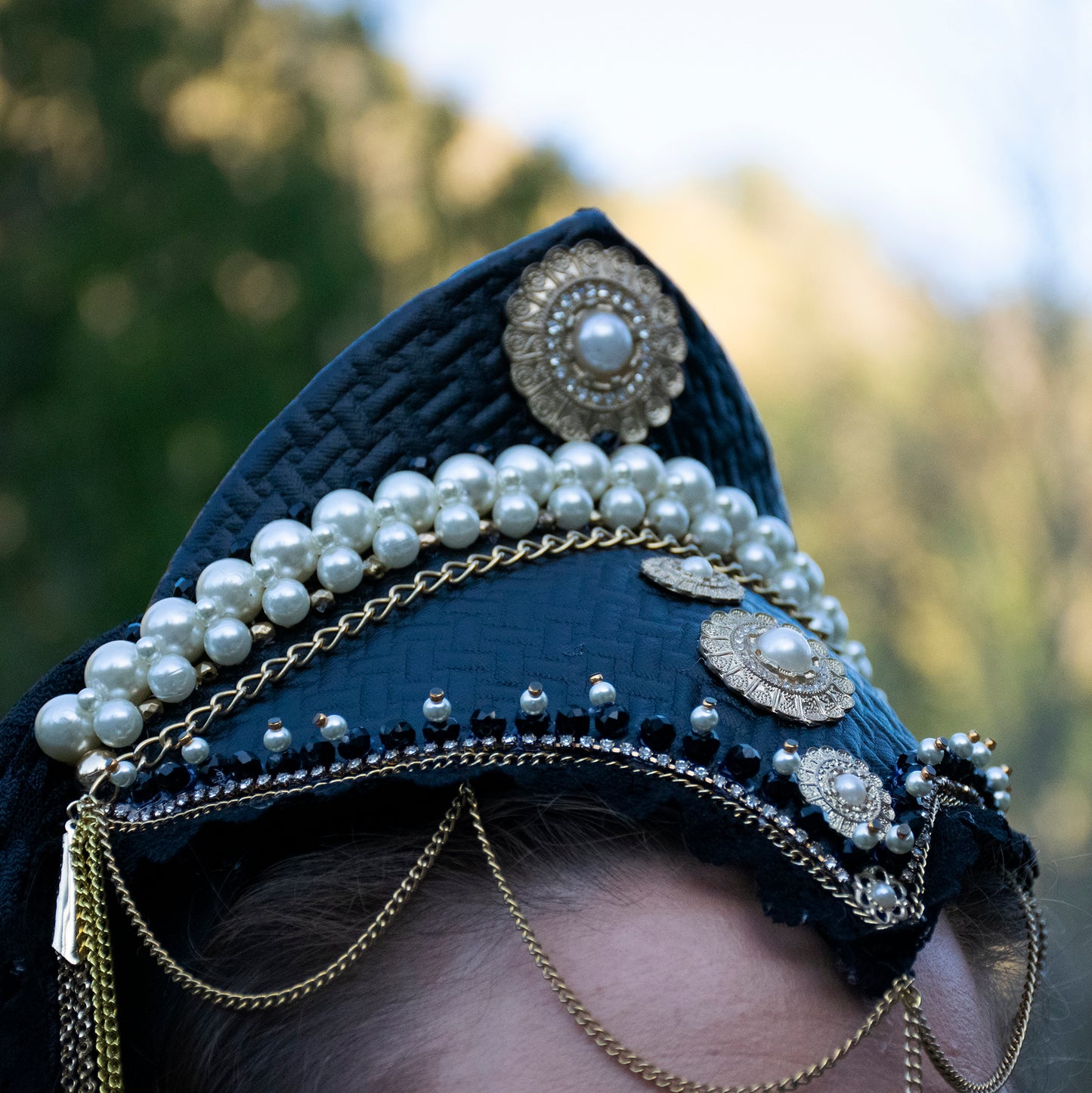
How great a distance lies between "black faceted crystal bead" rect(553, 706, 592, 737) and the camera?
0.93m

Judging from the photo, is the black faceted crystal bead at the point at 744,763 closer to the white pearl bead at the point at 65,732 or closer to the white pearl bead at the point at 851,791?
the white pearl bead at the point at 851,791

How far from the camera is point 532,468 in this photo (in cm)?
114

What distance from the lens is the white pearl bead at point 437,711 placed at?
0.93 metres

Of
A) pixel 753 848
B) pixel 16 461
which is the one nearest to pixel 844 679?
pixel 753 848

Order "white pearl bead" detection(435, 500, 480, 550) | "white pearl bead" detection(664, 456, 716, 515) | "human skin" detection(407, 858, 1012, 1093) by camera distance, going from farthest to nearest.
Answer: "white pearl bead" detection(664, 456, 716, 515) < "white pearl bead" detection(435, 500, 480, 550) < "human skin" detection(407, 858, 1012, 1093)

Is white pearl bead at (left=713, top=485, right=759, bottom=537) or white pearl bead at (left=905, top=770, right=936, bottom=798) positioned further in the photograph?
white pearl bead at (left=713, top=485, right=759, bottom=537)

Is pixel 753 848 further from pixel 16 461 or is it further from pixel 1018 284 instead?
pixel 1018 284

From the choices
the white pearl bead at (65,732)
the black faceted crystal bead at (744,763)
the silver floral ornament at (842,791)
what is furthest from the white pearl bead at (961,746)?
the white pearl bead at (65,732)

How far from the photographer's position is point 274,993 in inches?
38.1

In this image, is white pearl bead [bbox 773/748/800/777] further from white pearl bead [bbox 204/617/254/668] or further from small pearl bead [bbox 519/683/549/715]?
white pearl bead [bbox 204/617/254/668]

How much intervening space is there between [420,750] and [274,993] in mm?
253

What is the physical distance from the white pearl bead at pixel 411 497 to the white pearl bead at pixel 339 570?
0.03 meters

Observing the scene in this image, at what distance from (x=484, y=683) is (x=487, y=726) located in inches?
2.1

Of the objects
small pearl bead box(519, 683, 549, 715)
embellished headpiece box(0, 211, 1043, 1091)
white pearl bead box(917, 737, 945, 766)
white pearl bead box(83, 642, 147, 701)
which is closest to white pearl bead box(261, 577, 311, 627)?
embellished headpiece box(0, 211, 1043, 1091)
